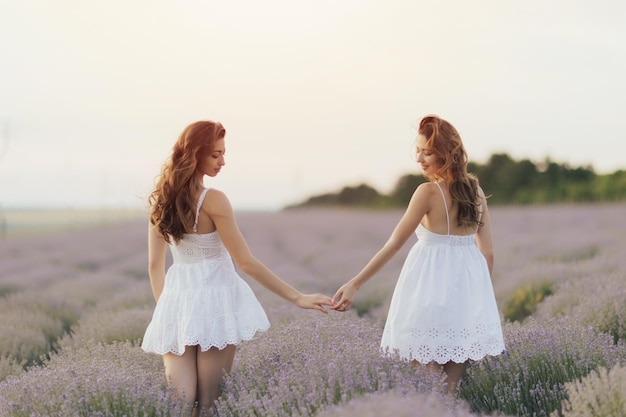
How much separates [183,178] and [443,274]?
118cm

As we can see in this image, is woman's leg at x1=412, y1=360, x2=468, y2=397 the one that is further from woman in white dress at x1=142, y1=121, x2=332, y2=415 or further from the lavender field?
woman in white dress at x1=142, y1=121, x2=332, y2=415

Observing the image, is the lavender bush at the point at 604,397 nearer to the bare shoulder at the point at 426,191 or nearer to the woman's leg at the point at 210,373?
the bare shoulder at the point at 426,191

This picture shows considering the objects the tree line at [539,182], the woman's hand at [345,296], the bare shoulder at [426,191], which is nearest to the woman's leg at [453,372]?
the woman's hand at [345,296]

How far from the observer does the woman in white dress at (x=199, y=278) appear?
2945mm

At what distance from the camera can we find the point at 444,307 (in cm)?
298

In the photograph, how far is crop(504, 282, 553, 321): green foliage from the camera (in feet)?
18.0

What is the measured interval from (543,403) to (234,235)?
1.46 meters

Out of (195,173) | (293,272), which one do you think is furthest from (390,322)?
(293,272)

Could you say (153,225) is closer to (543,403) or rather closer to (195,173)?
(195,173)

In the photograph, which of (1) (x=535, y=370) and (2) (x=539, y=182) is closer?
(1) (x=535, y=370)

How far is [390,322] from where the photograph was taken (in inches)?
122

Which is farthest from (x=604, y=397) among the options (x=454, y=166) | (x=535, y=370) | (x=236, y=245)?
(x=236, y=245)

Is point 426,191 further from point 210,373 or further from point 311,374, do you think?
point 210,373

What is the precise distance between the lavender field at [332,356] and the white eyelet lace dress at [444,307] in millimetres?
148
